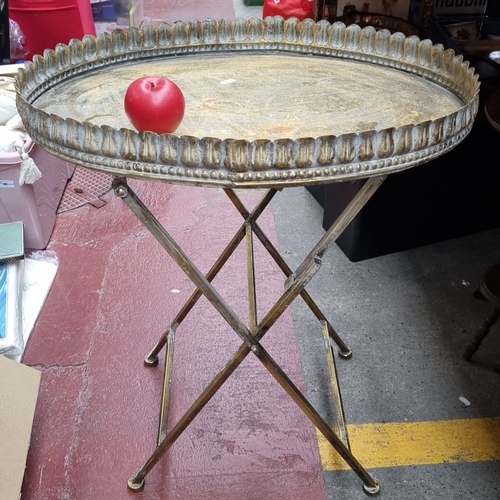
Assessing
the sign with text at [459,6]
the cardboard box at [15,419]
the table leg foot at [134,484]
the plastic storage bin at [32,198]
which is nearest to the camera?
the cardboard box at [15,419]

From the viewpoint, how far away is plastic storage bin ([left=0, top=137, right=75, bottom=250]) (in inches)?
107

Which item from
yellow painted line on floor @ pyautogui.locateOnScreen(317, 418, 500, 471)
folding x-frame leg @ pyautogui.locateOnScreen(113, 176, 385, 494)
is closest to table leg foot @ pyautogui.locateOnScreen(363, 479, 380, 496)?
folding x-frame leg @ pyautogui.locateOnScreen(113, 176, 385, 494)

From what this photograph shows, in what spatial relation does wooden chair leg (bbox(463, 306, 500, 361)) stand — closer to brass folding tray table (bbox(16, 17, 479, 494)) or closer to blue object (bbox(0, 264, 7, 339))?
brass folding tray table (bbox(16, 17, 479, 494))

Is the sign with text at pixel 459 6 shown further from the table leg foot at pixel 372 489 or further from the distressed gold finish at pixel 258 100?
the table leg foot at pixel 372 489

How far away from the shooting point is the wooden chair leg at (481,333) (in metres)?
2.21

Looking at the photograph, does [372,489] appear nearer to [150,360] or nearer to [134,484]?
[134,484]

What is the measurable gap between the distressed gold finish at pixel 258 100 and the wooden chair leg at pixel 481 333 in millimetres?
1086

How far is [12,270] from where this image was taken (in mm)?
2600

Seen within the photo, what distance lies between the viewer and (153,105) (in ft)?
3.75

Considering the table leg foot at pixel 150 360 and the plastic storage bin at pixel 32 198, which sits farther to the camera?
the plastic storage bin at pixel 32 198

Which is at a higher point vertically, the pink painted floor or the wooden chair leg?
the wooden chair leg

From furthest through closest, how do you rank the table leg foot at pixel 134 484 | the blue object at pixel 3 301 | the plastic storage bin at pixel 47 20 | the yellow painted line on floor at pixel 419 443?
1. the plastic storage bin at pixel 47 20
2. the blue object at pixel 3 301
3. the yellow painted line on floor at pixel 419 443
4. the table leg foot at pixel 134 484

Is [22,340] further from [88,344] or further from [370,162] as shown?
[370,162]

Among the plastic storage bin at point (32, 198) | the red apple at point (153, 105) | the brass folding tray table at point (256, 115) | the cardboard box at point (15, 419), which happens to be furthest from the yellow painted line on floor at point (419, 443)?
the plastic storage bin at point (32, 198)
